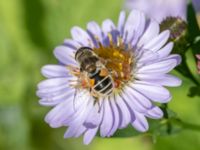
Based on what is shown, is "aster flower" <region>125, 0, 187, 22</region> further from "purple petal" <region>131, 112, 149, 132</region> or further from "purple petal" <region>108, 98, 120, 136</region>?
"purple petal" <region>131, 112, 149, 132</region>

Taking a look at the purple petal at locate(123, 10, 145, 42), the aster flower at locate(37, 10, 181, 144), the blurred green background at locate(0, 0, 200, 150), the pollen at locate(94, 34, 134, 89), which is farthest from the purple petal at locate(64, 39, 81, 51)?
the blurred green background at locate(0, 0, 200, 150)

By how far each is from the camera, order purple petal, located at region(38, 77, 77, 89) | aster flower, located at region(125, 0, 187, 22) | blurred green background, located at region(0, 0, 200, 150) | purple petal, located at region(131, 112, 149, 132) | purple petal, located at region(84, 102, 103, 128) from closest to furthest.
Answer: purple petal, located at region(131, 112, 149, 132) → purple petal, located at region(84, 102, 103, 128) → purple petal, located at region(38, 77, 77, 89) → aster flower, located at region(125, 0, 187, 22) → blurred green background, located at region(0, 0, 200, 150)

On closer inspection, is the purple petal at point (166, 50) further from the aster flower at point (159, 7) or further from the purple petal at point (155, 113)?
the aster flower at point (159, 7)

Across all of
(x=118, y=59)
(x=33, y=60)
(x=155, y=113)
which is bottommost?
(x=155, y=113)

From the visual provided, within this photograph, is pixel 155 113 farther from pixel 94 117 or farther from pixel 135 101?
pixel 94 117

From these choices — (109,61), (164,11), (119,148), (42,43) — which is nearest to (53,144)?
(119,148)

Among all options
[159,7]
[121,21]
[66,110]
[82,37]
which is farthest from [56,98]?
[159,7]

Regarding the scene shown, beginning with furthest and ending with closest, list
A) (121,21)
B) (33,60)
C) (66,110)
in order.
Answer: (33,60)
(121,21)
(66,110)
